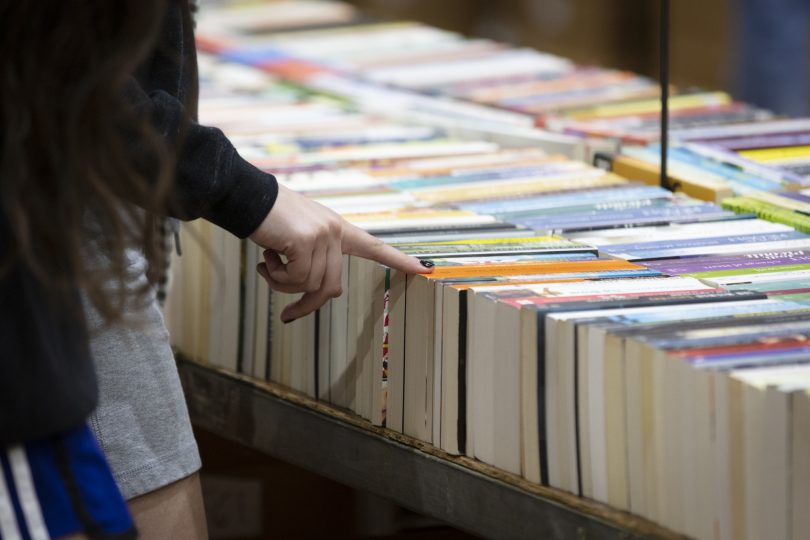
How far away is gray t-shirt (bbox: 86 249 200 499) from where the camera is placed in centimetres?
139

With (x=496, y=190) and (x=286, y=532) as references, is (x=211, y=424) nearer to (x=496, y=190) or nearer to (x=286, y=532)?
(x=286, y=532)

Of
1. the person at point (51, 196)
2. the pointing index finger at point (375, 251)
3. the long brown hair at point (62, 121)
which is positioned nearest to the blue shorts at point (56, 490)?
the person at point (51, 196)

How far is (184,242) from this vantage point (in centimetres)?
217

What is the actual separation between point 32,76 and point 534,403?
72cm

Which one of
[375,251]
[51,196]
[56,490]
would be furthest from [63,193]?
[375,251]

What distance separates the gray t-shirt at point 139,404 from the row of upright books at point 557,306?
35cm

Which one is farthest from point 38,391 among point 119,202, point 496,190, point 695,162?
point 695,162

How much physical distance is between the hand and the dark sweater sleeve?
0.03 metres

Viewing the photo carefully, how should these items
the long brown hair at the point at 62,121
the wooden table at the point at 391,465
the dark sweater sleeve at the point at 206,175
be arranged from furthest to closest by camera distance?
the wooden table at the point at 391,465, the dark sweater sleeve at the point at 206,175, the long brown hair at the point at 62,121

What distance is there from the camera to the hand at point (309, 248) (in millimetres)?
1396

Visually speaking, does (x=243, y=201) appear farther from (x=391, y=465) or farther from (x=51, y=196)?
(x=391, y=465)

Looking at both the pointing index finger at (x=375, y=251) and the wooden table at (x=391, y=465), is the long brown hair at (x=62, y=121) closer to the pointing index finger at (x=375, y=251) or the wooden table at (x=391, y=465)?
the pointing index finger at (x=375, y=251)

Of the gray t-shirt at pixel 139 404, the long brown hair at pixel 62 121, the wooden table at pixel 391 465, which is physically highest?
the long brown hair at pixel 62 121

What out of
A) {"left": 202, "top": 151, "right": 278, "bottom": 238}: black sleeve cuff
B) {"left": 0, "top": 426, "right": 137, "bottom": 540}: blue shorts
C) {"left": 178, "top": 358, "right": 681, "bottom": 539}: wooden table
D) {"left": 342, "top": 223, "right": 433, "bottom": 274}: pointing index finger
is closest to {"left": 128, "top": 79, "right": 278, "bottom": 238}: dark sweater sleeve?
{"left": 202, "top": 151, "right": 278, "bottom": 238}: black sleeve cuff
